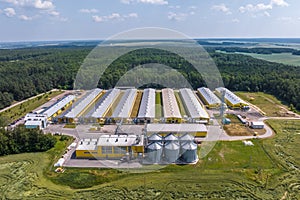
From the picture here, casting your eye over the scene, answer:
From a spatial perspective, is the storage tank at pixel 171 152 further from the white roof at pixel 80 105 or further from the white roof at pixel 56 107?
the white roof at pixel 56 107

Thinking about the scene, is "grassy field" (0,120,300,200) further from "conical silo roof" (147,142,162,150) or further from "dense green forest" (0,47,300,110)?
"dense green forest" (0,47,300,110)

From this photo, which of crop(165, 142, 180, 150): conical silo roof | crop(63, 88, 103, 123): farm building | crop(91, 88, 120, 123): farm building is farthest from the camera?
crop(63, 88, 103, 123): farm building

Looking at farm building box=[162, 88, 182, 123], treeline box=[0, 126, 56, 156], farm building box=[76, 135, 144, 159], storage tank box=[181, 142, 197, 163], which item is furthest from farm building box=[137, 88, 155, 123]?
treeline box=[0, 126, 56, 156]

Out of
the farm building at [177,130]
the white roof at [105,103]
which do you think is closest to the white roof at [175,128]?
the farm building at [177,130]

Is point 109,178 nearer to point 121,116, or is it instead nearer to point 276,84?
point 121,116

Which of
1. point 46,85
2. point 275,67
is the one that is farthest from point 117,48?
point 275,67
